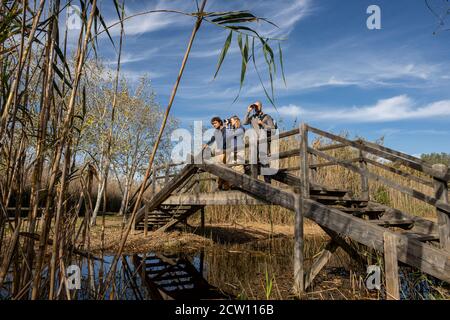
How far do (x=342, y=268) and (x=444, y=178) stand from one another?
321cm

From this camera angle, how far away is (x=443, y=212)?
4.27 meters

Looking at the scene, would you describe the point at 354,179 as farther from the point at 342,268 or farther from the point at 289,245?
the point at 342,268

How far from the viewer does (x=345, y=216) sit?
4543mm

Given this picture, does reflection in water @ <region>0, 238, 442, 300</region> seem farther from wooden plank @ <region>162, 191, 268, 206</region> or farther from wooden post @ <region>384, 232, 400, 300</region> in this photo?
wooden plank @ <region>162, 191, 268, 206</region>

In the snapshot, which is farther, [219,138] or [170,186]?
[170,186]

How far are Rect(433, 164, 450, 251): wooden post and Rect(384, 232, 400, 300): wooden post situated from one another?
94 cm

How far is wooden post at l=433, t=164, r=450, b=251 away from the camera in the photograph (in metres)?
4.15

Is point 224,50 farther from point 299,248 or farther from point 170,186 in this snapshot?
point 170,186

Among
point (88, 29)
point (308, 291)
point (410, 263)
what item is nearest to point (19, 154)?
point (88, 29)

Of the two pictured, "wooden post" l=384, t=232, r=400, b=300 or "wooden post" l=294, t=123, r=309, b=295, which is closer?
"wooden post" l=384, t=232, r=400, b=300

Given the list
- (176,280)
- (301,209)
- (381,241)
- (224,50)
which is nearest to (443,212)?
(381,241)

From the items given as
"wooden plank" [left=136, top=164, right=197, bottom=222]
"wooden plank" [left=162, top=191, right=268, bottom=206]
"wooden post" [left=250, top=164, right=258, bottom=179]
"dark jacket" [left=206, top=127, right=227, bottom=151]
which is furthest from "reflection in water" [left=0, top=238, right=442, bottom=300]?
"dark jacket" [left=206, top=127, right=227, bottom=151]

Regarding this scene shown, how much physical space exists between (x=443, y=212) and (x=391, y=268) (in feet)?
4.23

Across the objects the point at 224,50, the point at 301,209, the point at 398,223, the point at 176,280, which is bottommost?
the point at 176,280
